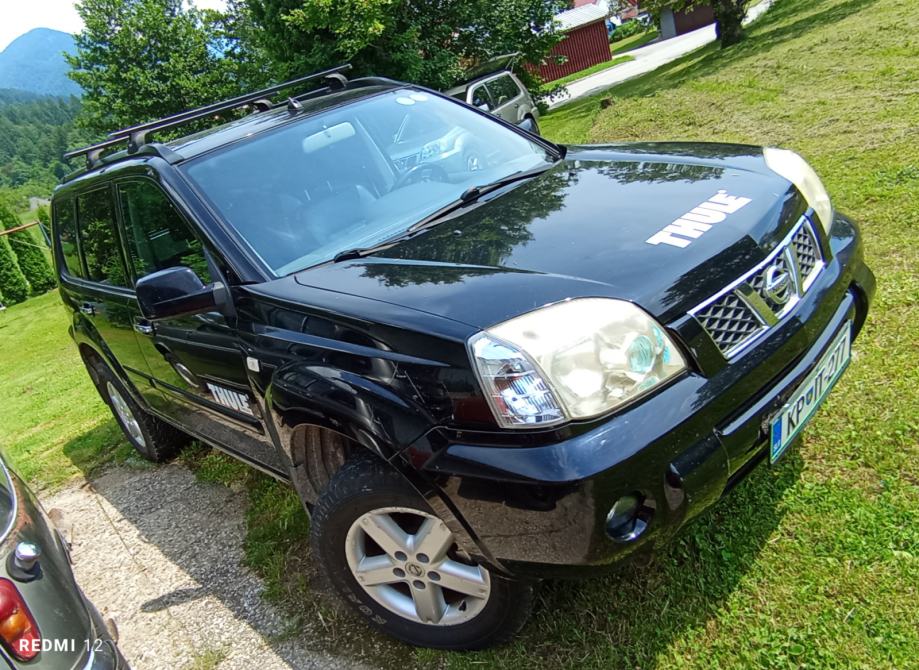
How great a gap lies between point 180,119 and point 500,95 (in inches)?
341

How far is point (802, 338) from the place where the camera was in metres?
2.18

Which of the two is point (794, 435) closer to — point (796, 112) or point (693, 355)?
point (693, 355)

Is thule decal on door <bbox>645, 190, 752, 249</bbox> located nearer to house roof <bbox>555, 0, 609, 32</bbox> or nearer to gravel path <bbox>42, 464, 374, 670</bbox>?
gravel path <bbox>42, 464, 374, 670</bbox>

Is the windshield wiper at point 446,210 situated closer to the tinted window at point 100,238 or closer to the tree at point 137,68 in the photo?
the tinted window at point 100,238

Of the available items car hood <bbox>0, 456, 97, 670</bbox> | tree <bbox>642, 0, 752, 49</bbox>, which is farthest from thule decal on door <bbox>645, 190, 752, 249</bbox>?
tree <bbox>642, 0, 752, 49</bbox>

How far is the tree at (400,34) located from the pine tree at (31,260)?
11.8 metres

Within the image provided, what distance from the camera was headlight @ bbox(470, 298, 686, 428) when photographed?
72.1 inches

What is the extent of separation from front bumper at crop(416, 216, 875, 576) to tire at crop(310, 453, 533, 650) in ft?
0.72

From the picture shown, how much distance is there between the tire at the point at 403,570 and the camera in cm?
220

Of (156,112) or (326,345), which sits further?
(156,112)

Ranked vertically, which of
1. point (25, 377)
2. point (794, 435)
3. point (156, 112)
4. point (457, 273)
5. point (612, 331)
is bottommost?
point (25, 377)

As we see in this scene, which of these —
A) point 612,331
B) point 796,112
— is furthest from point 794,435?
point 796,112

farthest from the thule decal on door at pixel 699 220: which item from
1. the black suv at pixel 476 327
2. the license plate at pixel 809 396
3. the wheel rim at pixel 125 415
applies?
the wheel rim at pixel 125 415

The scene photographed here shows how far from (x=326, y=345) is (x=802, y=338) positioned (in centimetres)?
147
